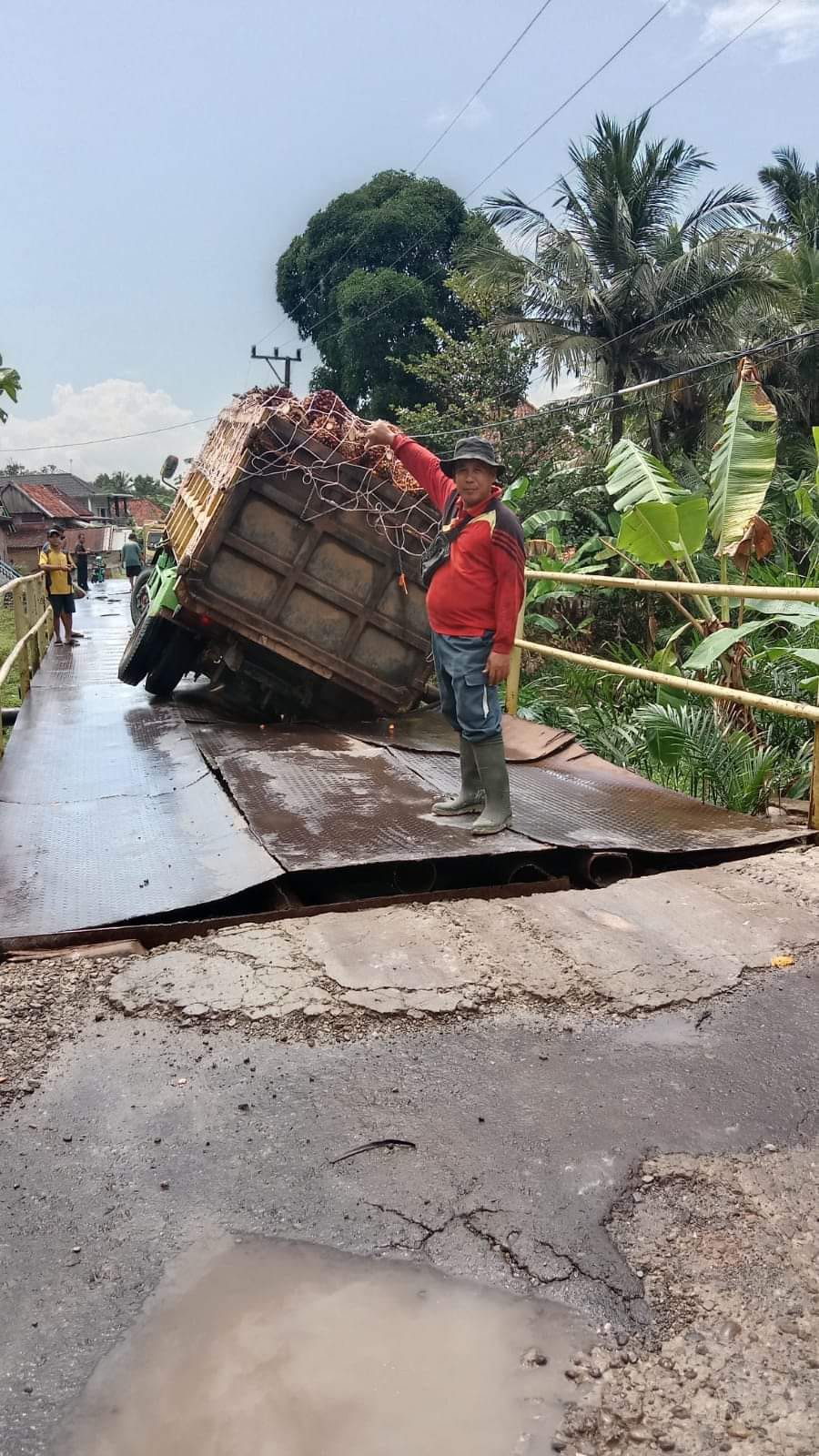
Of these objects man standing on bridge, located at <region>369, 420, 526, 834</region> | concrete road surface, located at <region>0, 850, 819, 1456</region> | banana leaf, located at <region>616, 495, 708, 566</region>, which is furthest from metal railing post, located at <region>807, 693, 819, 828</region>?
banana leaf, located at <region>616, 495, 708, 566</region>

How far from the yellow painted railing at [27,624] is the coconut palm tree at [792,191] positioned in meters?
22.9

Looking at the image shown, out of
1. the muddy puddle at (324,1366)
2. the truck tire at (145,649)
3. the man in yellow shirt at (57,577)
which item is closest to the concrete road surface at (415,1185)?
the muddy puddle at (324,1366)

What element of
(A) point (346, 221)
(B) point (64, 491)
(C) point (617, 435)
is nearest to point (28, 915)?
(C) point (617, 435)

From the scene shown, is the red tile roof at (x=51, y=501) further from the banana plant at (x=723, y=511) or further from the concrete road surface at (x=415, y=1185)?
the concrete road surface at (x=415, y=1185)

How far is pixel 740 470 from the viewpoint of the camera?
23.4ft

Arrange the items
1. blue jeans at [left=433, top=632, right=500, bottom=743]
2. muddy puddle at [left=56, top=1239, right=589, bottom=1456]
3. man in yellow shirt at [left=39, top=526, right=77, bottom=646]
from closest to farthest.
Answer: muddy puddle at [left=56, top=1239, right=589, bottom=1456] < blue jeans at [left=433, top=632, right=500, bottom=743] < man in yellow shirt at [left=39, top=526, right=77, bottom=646]

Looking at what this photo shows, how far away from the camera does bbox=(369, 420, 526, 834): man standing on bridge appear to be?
14.5 feet

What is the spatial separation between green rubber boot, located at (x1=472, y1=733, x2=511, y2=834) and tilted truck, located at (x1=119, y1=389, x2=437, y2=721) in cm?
298

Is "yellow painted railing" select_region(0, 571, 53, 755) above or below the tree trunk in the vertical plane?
below

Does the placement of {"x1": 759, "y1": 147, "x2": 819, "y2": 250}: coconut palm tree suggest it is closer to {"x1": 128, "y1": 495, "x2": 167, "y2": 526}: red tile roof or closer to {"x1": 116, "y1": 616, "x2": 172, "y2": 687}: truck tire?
{"x1": 116, "y1": 616, "x2": 172, "y2": 687}: truck tire

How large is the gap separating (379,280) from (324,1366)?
33.1 meters

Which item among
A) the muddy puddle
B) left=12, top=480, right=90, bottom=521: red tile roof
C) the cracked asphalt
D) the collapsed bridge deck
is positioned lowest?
the muddy puddle

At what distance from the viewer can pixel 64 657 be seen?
41.8ft

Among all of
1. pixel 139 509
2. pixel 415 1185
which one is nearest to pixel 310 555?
pixel 415 1185
